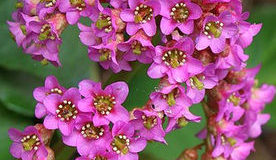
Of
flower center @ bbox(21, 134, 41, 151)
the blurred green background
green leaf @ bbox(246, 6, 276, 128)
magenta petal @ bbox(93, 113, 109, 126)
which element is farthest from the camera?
green leaf @ bbox(246, 6, 276, 128)

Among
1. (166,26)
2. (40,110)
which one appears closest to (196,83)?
(166,26)

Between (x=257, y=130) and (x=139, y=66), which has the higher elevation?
(x=139, y=66)

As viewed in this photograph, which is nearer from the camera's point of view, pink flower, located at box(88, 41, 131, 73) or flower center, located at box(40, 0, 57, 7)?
pink flower, located at box(88, 41, 131, 73)

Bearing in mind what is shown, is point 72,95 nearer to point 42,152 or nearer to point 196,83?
point 42,152

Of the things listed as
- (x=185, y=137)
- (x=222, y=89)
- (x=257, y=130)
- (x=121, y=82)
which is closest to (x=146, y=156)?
(x=185, y=137)

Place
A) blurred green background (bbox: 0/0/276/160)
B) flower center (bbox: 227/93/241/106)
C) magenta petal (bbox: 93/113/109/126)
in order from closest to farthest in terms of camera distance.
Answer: magenta petal (bbox: 93/113/109/126) → flower center (bbox: 227/93/241/106) → blurred green background (bbox: 0/0/276/160)

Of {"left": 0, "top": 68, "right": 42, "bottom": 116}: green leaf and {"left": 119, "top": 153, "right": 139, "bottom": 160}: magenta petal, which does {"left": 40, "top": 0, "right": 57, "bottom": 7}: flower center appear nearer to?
{"left": 119, "top": 153, "right": 139, "bottom": 160}: magenta petal

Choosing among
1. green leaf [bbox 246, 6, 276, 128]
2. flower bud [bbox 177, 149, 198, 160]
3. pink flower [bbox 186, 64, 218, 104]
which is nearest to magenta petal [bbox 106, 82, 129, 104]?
pink flower [bbox 186, 64, 218, 104]

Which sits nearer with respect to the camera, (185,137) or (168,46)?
(168,46)

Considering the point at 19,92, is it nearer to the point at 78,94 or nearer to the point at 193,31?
the point at 78,94
